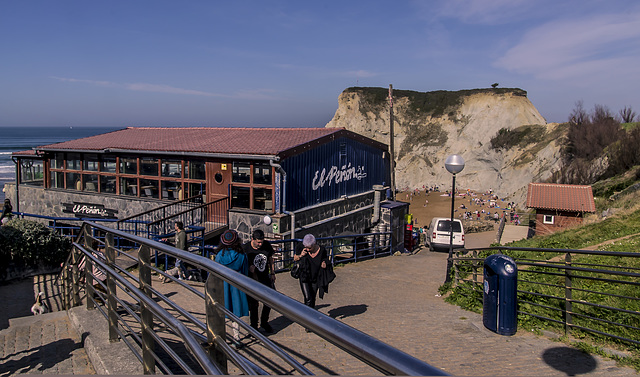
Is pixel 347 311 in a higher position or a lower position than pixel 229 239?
lower

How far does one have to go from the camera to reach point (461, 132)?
6862 centimetres

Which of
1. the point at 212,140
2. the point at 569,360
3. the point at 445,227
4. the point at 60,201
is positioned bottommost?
the point at 445,227

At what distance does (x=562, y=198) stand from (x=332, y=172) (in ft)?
47.5

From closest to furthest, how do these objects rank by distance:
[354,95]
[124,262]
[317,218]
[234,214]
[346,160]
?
[124,262] < [234,214] < [317,218] < [346,160] < [354,95]

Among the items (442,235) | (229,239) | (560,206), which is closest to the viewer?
(229,239)

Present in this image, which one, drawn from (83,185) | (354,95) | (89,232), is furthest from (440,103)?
(89,232)

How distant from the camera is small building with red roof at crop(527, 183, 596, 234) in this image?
2444 cm

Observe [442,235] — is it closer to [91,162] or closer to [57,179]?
[91,162]

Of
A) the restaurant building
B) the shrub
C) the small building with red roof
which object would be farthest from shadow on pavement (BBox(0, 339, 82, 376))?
the small building with red roof

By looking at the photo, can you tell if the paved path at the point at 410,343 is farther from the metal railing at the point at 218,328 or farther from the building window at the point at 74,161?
the building window at the point at 74,161

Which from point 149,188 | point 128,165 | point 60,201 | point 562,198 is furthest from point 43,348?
point 562,198

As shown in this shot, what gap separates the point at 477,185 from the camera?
215 ft

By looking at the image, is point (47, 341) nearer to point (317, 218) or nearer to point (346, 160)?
point (317, 218)

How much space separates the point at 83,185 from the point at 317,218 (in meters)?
10.8
